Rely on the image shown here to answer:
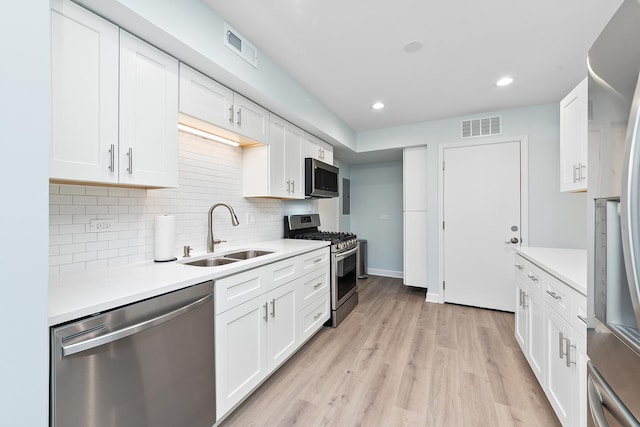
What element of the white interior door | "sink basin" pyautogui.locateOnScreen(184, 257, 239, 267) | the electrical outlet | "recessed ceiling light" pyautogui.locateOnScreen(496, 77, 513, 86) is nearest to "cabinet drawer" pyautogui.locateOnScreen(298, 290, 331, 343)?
"sink basin" pyautogui.locateOnScreen(184, 257, 239, 267)

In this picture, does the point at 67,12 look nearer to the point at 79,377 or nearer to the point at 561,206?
the point at 79,377

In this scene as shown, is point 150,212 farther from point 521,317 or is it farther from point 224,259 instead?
point 521,317

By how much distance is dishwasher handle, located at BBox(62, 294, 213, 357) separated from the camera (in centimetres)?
91

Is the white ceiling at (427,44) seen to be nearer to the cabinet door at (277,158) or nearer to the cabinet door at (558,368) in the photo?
the cabinet door at (277,158)

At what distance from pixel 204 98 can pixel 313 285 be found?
72.1 inches

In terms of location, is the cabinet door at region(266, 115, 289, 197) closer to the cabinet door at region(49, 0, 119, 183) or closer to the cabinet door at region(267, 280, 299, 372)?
the cabinet door at region(267, 280, 299, 372)

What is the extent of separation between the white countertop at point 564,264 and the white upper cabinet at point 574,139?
1.68 ft

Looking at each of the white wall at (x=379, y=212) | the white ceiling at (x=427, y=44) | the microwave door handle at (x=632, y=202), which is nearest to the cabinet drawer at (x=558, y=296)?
the microwave door handle at (x=632, y=202)

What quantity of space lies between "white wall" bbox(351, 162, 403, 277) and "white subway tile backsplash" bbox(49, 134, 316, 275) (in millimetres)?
2761

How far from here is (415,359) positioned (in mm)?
2270

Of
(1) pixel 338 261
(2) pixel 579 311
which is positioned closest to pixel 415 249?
(1) pixel 338 261

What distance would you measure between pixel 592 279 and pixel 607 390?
0.28 m

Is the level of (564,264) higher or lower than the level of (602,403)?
higher

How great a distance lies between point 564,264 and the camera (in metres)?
1.69
